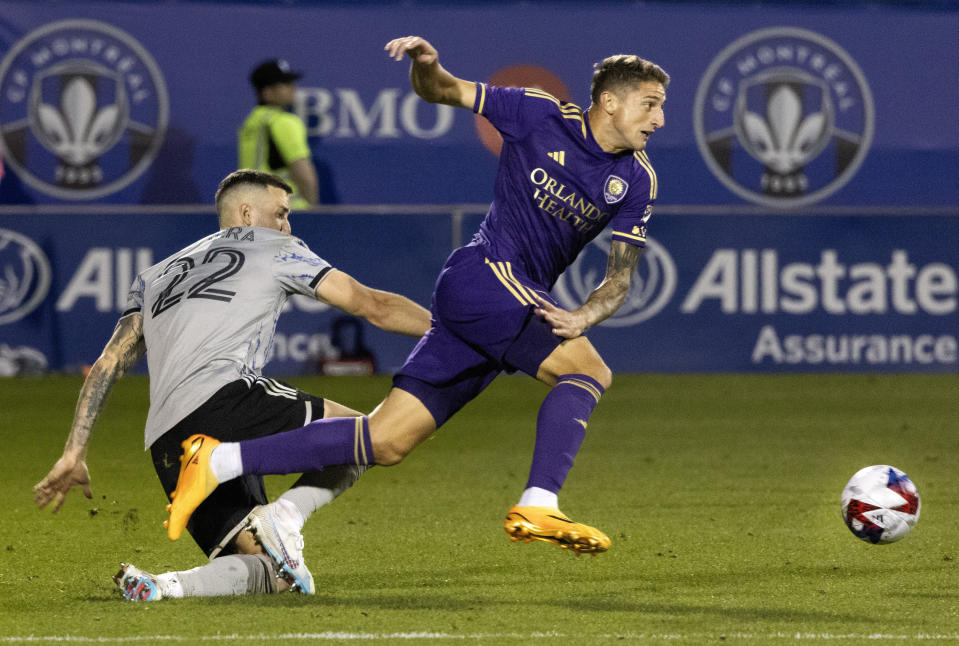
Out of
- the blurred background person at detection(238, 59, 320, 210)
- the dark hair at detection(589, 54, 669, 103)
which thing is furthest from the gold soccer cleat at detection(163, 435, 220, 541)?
the blurred background person at detection(238, 59, 320, 210)

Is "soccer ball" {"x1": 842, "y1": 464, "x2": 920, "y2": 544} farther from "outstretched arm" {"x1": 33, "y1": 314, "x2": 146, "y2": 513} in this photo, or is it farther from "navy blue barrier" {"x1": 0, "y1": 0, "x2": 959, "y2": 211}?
"navy blue barrier" {"x1": 0, "y1": 0, "x2": 959, "y2": 211}

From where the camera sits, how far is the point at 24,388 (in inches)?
457

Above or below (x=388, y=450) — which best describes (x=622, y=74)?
above

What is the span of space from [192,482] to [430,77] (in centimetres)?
150

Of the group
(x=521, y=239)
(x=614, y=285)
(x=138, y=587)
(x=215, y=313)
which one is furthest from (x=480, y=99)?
(x=138, y=587)

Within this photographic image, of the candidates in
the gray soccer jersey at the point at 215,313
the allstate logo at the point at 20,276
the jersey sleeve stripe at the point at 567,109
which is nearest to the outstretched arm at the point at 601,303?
the jersey sleeve stripe at the point at 567,109

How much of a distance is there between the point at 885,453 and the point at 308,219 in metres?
5.51

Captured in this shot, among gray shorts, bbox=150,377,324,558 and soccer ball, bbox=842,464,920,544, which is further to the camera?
soccer ball, bbox=842,464,920,544

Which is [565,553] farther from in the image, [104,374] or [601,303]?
[104,374]

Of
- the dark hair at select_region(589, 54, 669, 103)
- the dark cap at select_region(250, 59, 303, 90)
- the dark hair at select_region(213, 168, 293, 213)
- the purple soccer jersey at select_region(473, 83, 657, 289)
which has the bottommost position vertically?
the dark hair at select_region(213, 168, 293, 213)

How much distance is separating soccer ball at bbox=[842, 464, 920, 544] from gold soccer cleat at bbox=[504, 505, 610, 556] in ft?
4.49

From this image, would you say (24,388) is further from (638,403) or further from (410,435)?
(410,435)

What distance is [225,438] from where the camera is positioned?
4941 millimetres

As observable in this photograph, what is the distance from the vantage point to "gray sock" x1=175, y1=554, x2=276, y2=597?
189 inches
